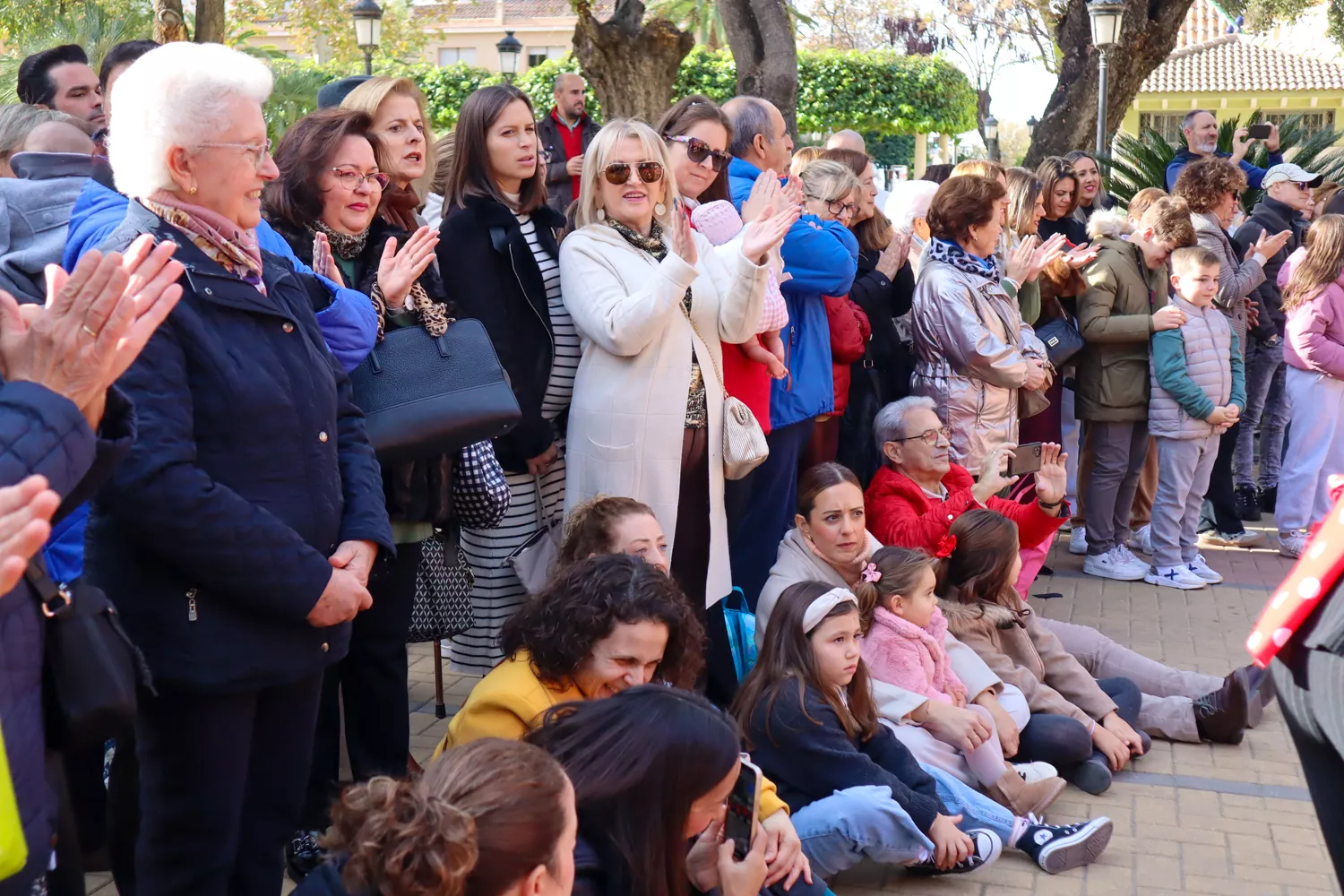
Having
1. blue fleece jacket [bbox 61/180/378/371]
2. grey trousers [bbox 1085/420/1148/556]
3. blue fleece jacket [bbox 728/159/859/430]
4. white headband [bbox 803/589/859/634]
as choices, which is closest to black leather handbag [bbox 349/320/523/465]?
blue fleece jacket [bbox 61/180/378/371]

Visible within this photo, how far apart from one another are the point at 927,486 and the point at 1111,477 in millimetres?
1928

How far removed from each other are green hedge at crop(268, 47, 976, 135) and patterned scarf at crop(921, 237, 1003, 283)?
23.2 m

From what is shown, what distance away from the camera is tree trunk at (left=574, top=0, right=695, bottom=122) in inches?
476

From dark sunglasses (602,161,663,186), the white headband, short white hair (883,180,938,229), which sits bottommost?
the white headband

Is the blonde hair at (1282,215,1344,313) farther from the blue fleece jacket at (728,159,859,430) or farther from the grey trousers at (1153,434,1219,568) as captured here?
the blue fleece jacket at (728,159,859,430)

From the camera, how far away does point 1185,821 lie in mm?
4059

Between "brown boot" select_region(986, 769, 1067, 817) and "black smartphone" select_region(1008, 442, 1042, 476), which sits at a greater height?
"black smartphone" select_region(1008, 442, 1042, 476)

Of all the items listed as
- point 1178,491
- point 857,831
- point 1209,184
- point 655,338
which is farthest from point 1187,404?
point 857,831

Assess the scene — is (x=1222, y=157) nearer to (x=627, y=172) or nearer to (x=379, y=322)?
(x=627, y=172)

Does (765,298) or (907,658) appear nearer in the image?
(907,658)

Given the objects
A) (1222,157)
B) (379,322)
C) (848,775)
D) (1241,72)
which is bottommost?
(848,775)

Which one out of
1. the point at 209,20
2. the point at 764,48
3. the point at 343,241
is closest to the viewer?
the point at 343,241

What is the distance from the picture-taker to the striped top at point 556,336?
415 centimetres

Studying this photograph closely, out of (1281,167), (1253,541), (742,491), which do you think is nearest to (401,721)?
(742,491)
